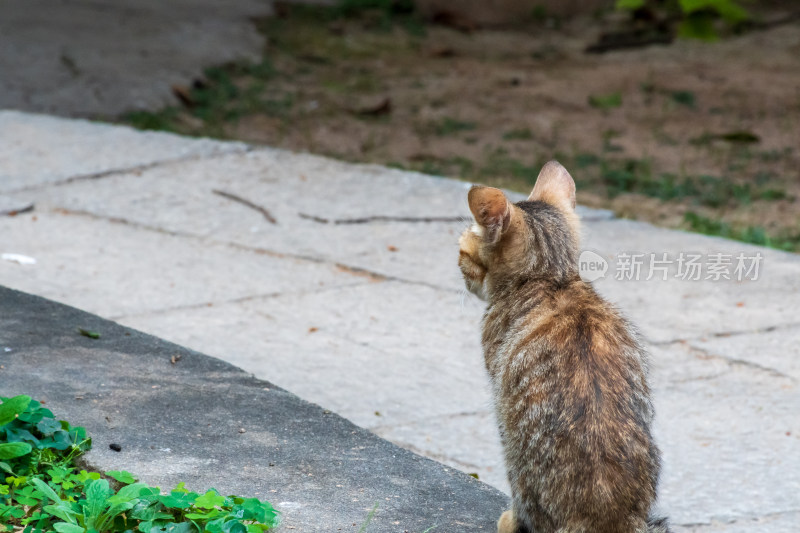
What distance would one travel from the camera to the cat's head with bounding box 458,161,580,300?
2795 millimetres

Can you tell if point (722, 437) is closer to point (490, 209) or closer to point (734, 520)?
point (734, 520)

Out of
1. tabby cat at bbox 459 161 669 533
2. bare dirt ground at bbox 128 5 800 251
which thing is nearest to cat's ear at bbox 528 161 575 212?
tabby cat at bbox 459 161 669 533

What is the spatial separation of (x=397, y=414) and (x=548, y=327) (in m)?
1.40

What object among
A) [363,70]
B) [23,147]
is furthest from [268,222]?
[363,70]

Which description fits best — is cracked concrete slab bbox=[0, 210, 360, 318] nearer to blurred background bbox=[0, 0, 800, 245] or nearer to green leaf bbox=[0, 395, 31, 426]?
green leaf bbox=[0, 395, 31, 426]

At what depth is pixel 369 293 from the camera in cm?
517

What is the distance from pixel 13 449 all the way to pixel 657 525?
63.8 inches

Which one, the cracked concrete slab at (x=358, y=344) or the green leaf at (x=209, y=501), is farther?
the cracked concrete slab at (x=358, y=344)

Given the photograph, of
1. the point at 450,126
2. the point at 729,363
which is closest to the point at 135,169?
the point at 450,126

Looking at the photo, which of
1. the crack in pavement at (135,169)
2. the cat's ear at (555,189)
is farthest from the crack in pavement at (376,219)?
the cat's ear at (555,189)

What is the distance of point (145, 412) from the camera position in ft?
10.0

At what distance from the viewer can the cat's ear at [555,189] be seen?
326 cm

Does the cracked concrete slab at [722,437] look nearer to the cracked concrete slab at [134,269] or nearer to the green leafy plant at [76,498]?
the green leafy plant at [76,498]

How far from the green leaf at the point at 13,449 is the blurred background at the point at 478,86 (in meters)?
4.92
